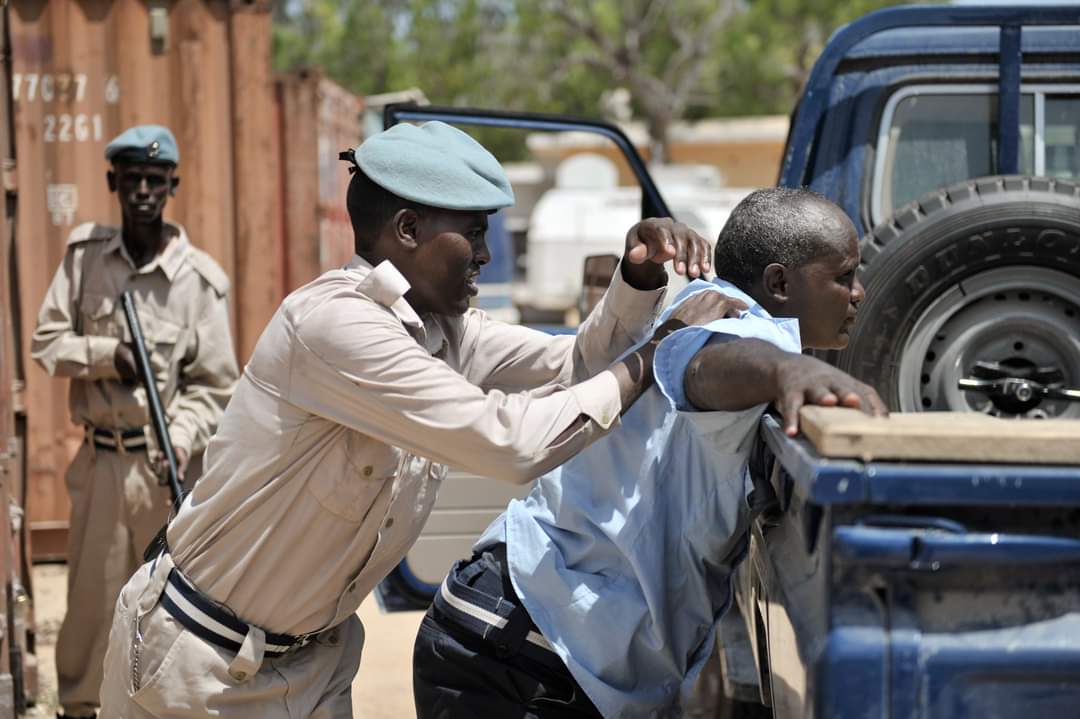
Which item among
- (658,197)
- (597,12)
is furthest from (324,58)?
(658,197)

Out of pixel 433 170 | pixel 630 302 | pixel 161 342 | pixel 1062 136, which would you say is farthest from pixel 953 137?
→ pixel 161 342

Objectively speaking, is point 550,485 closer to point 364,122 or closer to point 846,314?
point 846,314

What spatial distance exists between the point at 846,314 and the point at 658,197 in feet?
6.19

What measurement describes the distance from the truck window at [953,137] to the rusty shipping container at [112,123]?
349 centimetres

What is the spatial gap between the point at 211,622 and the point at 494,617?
1.56 feet

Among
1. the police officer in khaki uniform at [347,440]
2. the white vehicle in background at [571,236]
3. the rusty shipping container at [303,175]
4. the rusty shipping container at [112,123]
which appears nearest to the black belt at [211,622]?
the police officer in khaki uniform at [347,440]

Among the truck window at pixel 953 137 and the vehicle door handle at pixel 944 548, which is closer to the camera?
the vehicle door handle at pixel 944 548

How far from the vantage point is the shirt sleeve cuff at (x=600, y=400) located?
204 centimetres

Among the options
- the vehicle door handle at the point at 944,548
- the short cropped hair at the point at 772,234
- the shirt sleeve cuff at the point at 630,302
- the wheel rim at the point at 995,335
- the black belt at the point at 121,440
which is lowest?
the black belt at the point at 121,440

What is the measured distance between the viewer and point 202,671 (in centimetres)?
226

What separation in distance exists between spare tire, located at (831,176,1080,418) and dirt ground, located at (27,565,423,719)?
168 cm

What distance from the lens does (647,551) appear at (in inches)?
83.5

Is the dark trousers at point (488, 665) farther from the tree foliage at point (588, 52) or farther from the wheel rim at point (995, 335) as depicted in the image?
the tree foliage at point (588, 52)

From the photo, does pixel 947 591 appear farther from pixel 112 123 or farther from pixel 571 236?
pixel 571 236
